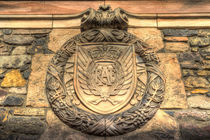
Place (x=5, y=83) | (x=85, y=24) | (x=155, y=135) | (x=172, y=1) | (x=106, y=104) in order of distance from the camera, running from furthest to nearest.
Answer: (x=172, y=1) → (x=85, y=24) → (x=5, y=83) → (x=106, y=104) → (x=155, y=135)

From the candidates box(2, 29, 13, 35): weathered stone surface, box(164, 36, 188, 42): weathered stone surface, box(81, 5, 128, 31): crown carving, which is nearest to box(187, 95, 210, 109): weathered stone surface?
box(164, 36, 188, 42): weathered stone surface

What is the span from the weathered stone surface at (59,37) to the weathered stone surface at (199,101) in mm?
1644

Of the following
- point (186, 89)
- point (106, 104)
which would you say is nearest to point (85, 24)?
point (106, 104)

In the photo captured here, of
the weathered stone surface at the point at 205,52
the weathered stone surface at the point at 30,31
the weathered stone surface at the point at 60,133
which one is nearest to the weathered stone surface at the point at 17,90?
the weathered stone surface at the point at 60,133

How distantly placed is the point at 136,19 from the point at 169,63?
771 millimetres

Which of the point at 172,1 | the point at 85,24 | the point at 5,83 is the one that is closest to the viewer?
the point at 5,83

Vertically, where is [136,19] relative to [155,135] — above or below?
above

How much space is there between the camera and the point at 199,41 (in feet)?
8.64

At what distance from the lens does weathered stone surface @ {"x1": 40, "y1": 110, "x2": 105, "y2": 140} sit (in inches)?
81.6

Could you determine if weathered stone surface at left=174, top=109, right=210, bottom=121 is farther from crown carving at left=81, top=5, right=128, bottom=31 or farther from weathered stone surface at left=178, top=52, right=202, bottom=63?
crown carving at left=81, top=5, right=128, bottom=31

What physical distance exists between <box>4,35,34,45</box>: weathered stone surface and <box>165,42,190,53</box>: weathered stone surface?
1.78 metres

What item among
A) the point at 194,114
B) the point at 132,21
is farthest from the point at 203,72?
the point at 132,21

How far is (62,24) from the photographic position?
9.04 feet

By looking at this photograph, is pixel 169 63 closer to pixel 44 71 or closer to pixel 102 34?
pixel 102 34
